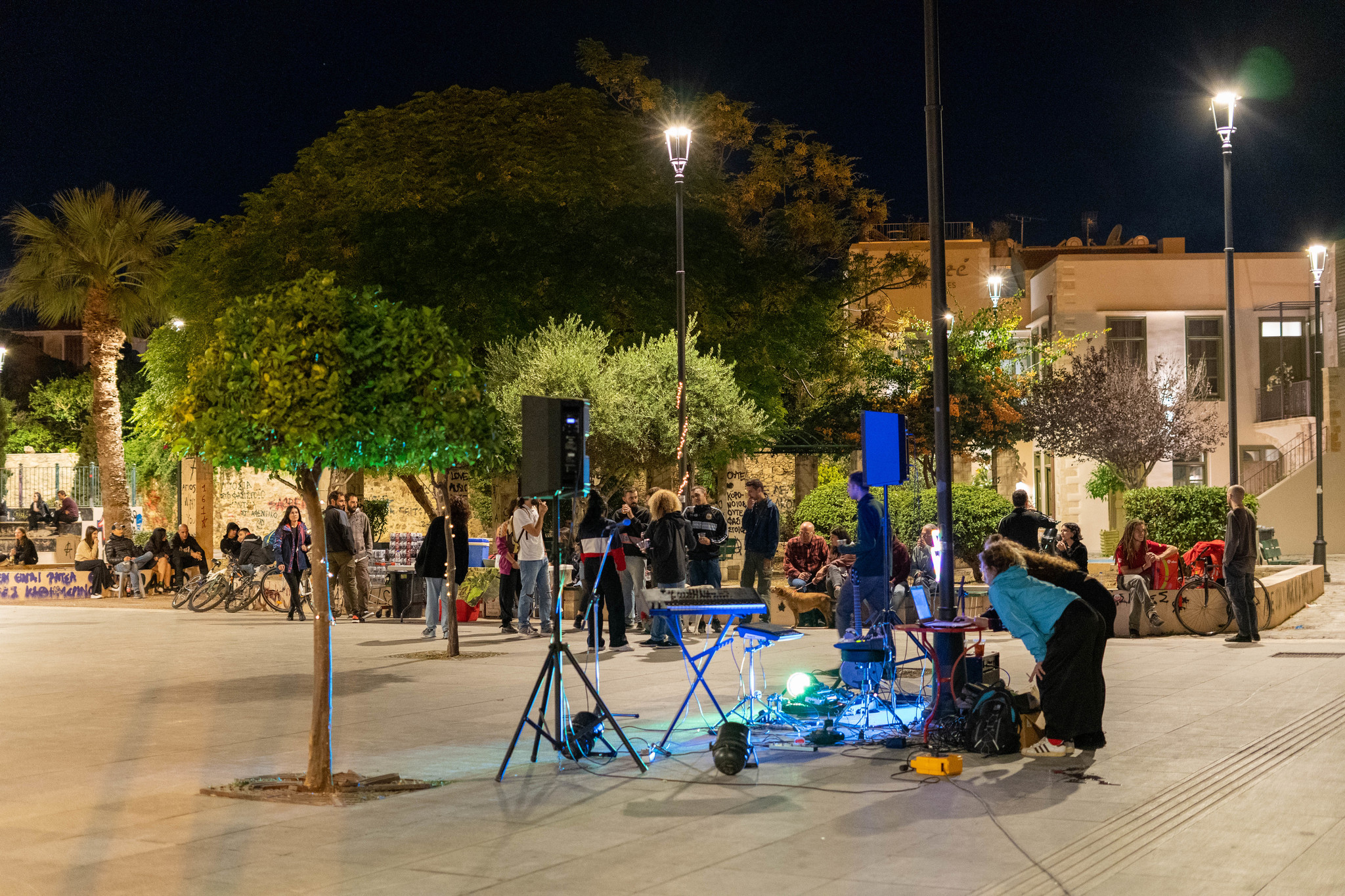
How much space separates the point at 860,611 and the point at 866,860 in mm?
7048

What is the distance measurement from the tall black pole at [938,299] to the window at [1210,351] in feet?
106

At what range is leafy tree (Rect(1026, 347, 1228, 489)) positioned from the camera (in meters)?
36.0

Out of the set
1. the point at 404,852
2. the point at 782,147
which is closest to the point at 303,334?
the point at 404,852

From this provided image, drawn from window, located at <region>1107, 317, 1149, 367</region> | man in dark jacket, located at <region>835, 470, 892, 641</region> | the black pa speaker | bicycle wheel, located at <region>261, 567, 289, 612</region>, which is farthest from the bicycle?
window, located at <region>1107, 317, 1149, 367</region>

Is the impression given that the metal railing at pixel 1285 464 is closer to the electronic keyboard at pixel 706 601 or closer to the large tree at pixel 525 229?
the large tree at pixel 525 229

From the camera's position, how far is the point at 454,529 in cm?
1709

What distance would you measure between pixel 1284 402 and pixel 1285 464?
2.51 m

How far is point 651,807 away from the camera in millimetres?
7102

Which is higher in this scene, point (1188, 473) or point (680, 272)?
point (680, 272)

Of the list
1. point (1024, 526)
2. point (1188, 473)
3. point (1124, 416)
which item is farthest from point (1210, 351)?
point (1024, 526)

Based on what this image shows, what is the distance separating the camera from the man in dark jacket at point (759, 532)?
53.4ft

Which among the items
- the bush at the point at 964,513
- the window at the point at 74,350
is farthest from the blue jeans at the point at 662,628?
the window at the point at 74,350

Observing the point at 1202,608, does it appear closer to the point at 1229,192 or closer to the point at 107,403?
the point at 1229,192

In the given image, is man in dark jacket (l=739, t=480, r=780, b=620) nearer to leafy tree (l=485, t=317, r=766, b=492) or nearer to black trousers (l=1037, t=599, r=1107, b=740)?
black trousers (l=1037, t=599, r=1107, b=740)
